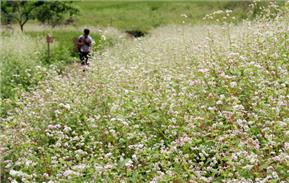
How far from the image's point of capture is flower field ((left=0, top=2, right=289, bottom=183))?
4.19 meters

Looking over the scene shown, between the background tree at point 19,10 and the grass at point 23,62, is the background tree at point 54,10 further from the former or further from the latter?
the grass at point 23,62

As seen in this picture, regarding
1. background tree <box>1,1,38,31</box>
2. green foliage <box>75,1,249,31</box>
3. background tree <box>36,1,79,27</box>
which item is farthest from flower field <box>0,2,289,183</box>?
green foliage <box>75,1,249,31</box>

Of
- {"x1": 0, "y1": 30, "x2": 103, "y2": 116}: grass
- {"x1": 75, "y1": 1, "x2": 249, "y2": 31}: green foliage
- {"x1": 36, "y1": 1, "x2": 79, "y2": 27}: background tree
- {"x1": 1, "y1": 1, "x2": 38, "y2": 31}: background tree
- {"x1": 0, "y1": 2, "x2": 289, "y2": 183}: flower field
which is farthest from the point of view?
{"x1": 75, "y1": 1, "x2": 249, "y2": 31}: green foliage

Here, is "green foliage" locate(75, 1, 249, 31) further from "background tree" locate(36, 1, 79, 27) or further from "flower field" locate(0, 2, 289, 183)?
"flower field" locate(0, 2, 289, 183)

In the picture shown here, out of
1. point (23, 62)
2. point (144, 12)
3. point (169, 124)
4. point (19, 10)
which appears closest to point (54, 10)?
point (19, 10)

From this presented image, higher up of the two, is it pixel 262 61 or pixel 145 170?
pixel 262 61

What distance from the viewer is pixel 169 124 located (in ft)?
17.9

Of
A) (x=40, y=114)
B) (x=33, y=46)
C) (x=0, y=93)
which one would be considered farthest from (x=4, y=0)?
(x=40, y=114)

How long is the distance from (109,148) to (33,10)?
25.1 metres

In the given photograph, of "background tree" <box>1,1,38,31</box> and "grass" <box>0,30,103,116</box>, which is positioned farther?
"background tree" <box>1,1,38,31</box>

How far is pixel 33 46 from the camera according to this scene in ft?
55.8

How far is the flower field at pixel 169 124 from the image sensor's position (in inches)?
165

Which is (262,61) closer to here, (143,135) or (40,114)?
(143,135)

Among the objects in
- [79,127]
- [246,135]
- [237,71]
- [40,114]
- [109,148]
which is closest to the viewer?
[246,135]
